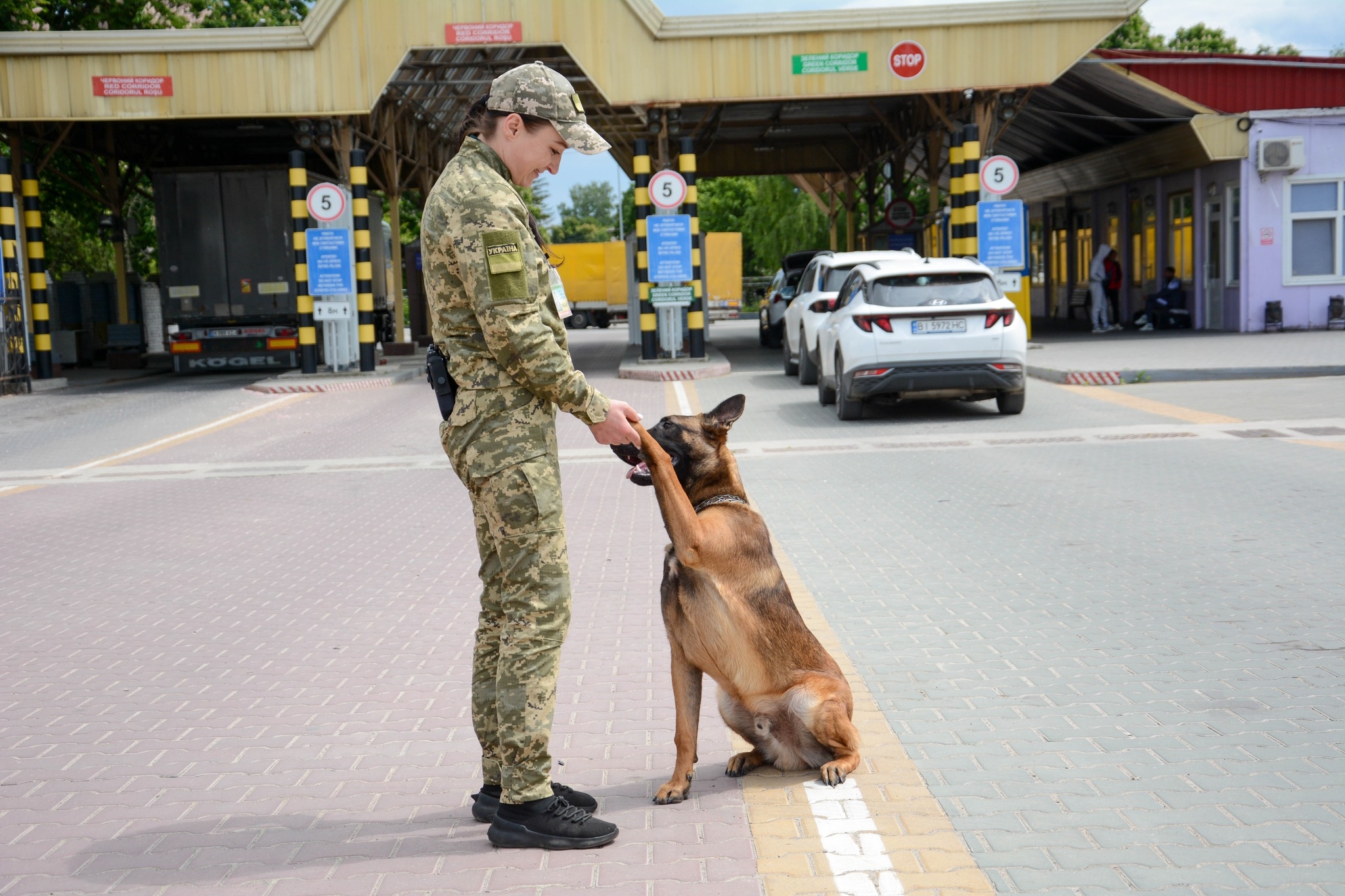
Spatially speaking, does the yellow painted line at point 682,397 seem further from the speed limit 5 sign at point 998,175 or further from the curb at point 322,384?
the speed limit 5 sign at point 998,175

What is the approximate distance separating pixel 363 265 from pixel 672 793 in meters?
21.2

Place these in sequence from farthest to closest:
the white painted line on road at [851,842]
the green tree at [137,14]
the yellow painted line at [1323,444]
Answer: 1. the green tree at [137,14]
2. the yellow painted line at [1323,444]
3. the white painted line on road at [851,842]

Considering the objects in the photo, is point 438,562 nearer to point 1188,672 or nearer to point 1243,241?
point 1188,672

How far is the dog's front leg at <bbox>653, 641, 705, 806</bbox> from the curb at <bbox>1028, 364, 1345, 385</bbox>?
15.2m

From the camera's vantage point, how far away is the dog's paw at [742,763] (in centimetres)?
416

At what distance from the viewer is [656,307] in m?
23.5

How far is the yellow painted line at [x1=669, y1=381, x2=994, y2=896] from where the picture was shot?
3.29m

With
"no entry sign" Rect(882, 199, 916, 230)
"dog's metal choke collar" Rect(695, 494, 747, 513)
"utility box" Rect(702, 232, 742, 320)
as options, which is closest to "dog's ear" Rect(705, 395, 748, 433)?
"dog's metal choke collar" Rect(695, 494, 747, 513)

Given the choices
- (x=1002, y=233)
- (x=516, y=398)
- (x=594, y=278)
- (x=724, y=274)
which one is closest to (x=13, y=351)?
(x=1002, y=233)

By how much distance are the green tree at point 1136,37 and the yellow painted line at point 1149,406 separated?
4503 cm

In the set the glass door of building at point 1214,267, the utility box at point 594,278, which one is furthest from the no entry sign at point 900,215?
the utility box at point 594,278

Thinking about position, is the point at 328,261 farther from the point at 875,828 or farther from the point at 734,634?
the point at 875,828

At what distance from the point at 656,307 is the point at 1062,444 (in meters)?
12.2

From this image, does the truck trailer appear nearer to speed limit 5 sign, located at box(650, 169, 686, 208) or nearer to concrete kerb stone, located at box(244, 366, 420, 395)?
concrete kerb stone, located at box(244, 366, 420, 395)
